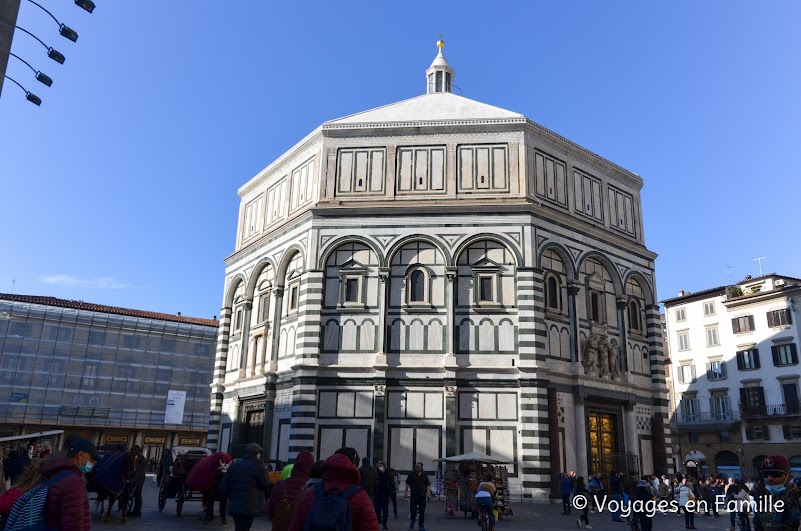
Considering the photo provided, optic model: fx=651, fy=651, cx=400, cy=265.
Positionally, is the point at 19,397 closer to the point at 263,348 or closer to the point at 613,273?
the point at 263,348

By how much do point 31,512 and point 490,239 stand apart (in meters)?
19.7

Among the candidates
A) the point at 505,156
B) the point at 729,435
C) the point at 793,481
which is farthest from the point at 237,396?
the point at 729,435

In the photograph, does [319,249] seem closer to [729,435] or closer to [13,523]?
[13,523]

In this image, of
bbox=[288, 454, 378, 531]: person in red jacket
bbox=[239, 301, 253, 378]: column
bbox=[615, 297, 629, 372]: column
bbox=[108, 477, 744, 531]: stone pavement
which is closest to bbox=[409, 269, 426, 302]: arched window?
bbox=[108, 477, 744, 531]: stone pavement

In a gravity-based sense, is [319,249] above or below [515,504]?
above

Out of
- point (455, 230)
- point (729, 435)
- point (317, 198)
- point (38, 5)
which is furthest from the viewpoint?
point (729, 435)

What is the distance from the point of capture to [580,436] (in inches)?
870

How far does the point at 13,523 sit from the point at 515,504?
1785 cm

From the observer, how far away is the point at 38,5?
12492 millimetres

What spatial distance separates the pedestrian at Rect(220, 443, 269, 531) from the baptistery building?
→ 46.4 feet

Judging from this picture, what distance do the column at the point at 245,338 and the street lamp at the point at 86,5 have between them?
1542 centimetres

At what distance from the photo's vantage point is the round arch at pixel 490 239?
22.5 m

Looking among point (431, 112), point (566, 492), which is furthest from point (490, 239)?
point (566, 492)

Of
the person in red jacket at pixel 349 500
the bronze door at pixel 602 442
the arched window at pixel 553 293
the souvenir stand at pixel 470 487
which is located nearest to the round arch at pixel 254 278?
the arched window at pixel 553 293
